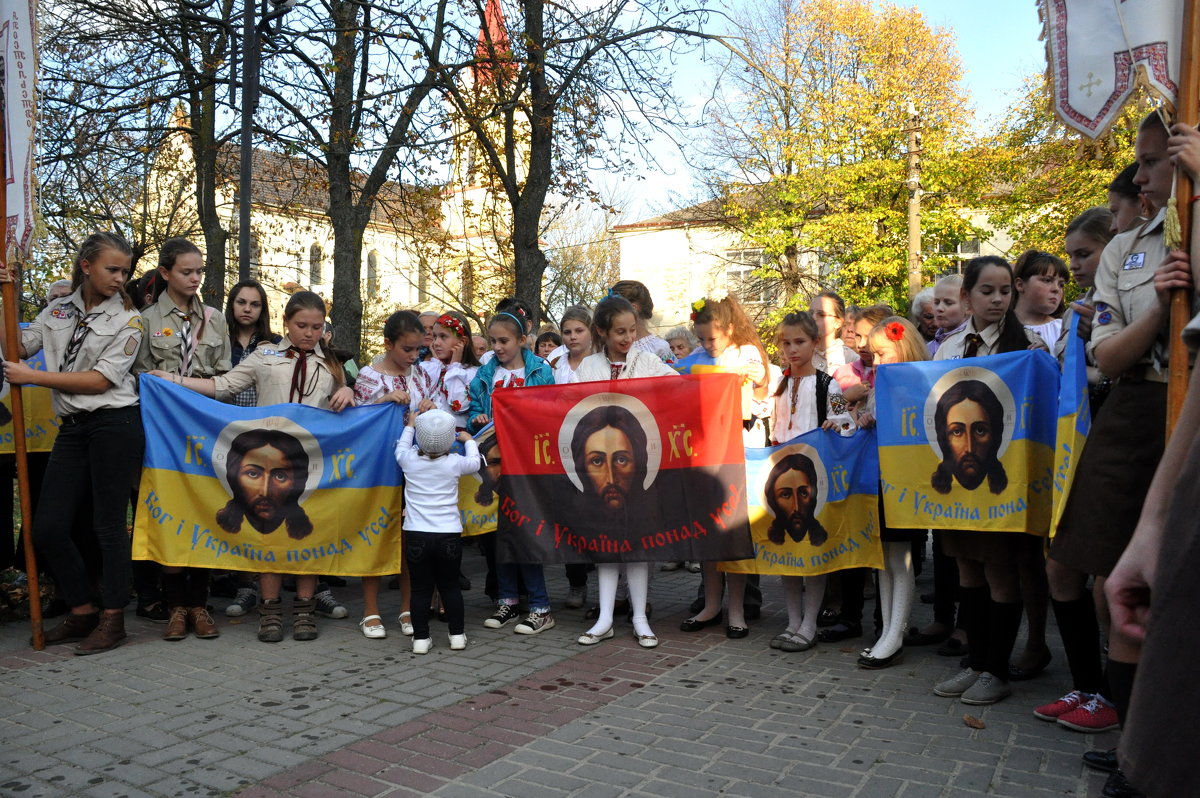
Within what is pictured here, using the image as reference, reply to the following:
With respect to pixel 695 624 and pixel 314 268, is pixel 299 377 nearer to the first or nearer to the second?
pixel 695 624

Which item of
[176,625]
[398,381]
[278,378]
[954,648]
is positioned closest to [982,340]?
[954,648]

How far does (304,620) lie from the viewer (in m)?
6.06

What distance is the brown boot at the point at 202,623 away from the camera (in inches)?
234

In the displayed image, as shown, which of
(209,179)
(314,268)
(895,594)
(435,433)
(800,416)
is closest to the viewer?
(895,594)

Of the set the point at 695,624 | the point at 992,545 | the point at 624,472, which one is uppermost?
the point at 624,472

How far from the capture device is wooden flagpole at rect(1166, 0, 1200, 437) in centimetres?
312

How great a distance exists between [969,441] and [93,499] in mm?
5319

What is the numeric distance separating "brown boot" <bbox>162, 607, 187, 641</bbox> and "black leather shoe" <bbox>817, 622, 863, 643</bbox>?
412cm

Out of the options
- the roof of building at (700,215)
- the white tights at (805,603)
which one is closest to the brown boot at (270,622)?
the white tights at (805,603)

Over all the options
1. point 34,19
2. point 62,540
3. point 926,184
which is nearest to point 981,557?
point 62,540

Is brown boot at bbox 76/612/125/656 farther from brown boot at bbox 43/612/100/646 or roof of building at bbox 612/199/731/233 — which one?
roof of building at bbox 612/199/731/233

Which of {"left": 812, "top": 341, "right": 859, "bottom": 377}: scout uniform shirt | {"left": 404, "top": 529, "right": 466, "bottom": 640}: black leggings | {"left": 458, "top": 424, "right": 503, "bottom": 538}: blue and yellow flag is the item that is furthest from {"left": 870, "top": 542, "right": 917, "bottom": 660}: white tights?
{"left": 458, "top": 424, "right": 503, "bottom": 538}: blue and yellow flag

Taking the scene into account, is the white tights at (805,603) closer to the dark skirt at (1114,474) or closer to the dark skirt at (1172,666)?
the dark skirt at (1114,474)

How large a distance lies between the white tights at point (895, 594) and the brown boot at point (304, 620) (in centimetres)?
353
